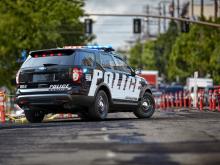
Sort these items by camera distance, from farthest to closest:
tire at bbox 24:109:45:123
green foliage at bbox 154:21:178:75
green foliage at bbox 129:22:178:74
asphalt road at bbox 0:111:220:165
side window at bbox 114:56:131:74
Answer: green foliage at bbox 129:22:178:74 → green foliage at bbox 154:21:178:75 → side window at bbox 114:56:131:74 → tire at bbox 24:109:45:123 → asphalt road at bbox 0:111:220:165

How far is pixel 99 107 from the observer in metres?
16.8

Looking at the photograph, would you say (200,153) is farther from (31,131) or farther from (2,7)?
(2,7)

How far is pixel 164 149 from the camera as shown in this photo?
30.8 ft

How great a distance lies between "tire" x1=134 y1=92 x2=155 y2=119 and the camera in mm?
19000

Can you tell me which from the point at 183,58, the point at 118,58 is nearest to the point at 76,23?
the point at 183,58

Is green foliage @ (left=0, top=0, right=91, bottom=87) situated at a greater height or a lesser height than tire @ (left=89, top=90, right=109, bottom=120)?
greater

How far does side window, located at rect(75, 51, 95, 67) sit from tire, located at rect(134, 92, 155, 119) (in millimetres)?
2815

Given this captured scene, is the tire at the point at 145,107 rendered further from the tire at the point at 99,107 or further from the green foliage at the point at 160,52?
the green foliage at the point at 160,52

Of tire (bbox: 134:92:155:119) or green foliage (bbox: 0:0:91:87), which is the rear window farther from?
green foliage (bbox: 0:0:91:87)

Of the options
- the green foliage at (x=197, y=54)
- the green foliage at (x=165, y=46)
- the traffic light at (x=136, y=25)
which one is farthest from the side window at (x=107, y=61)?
the green foliage at (x=165, y=46)

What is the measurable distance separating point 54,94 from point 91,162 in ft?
26.5

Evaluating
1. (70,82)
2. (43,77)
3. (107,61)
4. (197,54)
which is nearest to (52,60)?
(43,77)

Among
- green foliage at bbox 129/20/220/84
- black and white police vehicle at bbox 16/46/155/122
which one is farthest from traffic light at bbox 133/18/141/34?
black and white police vehicle at bbox 16/46/155/122

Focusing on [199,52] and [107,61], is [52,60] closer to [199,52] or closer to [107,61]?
[107,61]
